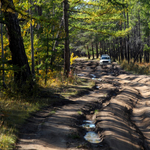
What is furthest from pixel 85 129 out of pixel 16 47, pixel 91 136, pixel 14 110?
pixel 16 47

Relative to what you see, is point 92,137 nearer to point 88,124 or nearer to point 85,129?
point 85,129

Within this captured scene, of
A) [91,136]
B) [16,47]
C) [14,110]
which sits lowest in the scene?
[91,136]

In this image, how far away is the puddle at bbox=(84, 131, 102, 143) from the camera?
6347 millimetres

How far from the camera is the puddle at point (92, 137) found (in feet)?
20.8

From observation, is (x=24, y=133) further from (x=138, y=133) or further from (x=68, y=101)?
(x=68, y=101)

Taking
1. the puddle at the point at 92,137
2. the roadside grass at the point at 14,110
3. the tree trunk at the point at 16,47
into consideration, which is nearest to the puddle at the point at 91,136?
the puddle at the point at 92,137

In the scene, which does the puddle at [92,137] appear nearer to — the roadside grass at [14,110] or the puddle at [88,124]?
the puddle at [88,124]

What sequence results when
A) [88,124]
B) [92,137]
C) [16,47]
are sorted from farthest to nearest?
1. [16,47]
2. [88,124]
3. [92,137]

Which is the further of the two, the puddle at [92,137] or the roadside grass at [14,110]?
the puddle at [92,137]

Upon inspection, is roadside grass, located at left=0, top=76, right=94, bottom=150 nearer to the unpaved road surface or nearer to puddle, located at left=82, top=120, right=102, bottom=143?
the unpaved road surface

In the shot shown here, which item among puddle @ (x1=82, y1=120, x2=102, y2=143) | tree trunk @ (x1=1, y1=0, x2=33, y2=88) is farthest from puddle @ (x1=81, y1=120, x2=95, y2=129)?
tree trunk @ (x1=1, y1=0, x2=33, y2=88)

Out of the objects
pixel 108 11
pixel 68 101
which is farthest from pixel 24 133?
pixel 108 11

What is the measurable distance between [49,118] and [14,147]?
8.88ft

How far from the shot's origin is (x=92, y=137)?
21.8ft
